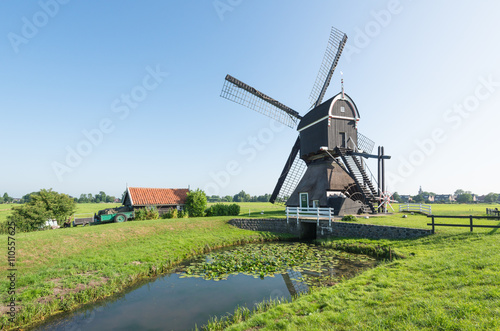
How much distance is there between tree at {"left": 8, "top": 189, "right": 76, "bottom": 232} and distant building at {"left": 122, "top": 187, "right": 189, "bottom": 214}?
5.17 meters

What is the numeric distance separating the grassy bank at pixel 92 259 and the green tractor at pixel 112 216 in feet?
20.1

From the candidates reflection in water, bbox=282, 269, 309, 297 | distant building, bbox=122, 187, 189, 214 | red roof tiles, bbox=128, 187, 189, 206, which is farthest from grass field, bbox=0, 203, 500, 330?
red roof tiles, bbox=128, 187, 189, 206

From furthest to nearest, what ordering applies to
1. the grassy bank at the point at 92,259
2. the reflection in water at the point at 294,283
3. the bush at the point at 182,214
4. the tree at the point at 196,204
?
the tree at the point at 196,204
the bush at the point at 182,214
the reflection in water at the point at 294,283
the grassy bank at the point at 92,259

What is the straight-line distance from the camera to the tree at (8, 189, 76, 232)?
1837 centimetres

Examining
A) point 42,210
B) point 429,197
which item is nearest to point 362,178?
point 42,210

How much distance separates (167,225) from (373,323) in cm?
1637

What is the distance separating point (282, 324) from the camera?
5.31 meters

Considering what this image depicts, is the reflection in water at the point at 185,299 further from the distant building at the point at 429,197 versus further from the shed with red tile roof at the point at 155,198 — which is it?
the distant building at the point at 429,197

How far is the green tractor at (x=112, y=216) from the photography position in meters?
21.0

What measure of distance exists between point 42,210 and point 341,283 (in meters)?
23.5

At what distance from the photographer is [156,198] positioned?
A: 25891 millimetres

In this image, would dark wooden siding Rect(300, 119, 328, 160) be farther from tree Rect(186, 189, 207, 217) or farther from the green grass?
the green grass

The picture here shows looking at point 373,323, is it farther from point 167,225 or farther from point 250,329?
point 167,225

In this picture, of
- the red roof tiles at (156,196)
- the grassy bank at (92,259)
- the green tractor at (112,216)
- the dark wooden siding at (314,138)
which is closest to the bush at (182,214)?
the red roof tiles at (156,196)
